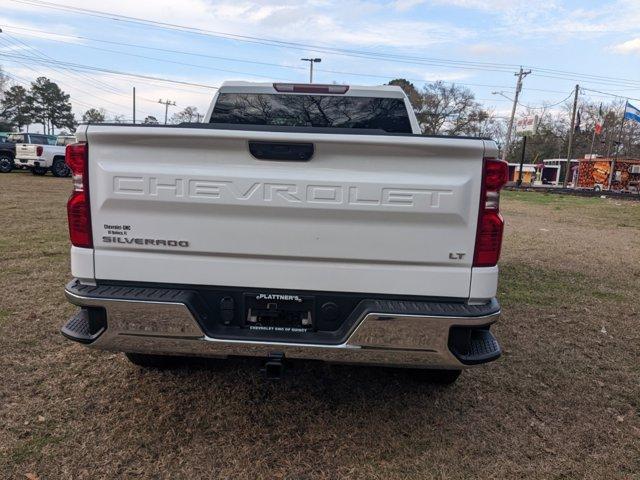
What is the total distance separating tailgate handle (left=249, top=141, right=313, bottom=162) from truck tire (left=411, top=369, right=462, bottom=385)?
1837 mm

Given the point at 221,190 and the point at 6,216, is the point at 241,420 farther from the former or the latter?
the point at 6,216

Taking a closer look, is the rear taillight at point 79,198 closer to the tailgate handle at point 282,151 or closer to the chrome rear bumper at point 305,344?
the chrome rear bumper at point 305,344

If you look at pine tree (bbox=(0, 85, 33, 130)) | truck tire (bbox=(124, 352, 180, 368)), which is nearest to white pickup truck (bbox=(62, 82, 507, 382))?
truck tire (bbox=(124, 352, 180, 368))

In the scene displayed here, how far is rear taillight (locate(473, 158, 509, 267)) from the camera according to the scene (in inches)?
98.8

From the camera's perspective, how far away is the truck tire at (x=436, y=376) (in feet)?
11.4

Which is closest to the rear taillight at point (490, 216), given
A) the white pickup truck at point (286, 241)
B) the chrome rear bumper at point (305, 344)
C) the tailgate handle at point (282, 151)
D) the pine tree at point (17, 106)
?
the white pickup truck at point (286, 241)

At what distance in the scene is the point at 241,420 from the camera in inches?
123

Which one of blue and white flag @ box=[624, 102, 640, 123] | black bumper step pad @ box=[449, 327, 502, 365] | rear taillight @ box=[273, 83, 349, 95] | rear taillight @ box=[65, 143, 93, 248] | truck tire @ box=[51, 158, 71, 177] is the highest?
blue and white flag @ box=[624, 102, 640, 123]

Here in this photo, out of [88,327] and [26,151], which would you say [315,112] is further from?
[26,151]

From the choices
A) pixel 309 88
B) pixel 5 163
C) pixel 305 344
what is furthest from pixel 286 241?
pixel 5 163

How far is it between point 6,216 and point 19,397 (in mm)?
8389

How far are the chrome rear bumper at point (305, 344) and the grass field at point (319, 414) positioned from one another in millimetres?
600

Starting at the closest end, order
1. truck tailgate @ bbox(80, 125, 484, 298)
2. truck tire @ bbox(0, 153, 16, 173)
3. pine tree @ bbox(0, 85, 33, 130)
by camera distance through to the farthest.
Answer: truck tailgate @ bbox(80, 125, 484, 298), truck tire @ bbox(0, 153, 16, 173), pine tree @ bbox(0, 85, 33, 130)

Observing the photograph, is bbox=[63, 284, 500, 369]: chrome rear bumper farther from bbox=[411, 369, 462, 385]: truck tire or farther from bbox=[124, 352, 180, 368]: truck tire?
bbox=[124, 352, 180, 368]: truck tire
